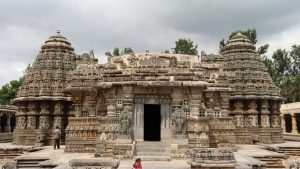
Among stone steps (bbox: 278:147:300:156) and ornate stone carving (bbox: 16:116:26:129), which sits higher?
ornate stone carving (bbox: 16:116:26:129)

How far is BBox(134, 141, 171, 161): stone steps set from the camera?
543 inches

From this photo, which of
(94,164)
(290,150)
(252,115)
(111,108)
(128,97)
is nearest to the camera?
(94,164)

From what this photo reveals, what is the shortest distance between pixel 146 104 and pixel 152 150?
7.03ft

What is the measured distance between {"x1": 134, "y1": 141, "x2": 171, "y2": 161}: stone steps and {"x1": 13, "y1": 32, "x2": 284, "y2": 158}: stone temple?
7 centimetres

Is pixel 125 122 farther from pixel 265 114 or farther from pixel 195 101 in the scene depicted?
pixel 265 114

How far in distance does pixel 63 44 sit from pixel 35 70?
9.50ft

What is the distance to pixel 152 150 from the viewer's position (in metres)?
14.1

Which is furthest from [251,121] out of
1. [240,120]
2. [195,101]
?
[195,101]

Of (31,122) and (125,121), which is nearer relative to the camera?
(125,121)

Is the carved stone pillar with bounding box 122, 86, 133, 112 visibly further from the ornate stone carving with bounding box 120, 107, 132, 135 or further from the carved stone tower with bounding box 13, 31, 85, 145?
the carved stone tower with bounding box 13, 31, 85, 145

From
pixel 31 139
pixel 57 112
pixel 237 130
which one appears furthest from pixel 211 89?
pixel 31 139

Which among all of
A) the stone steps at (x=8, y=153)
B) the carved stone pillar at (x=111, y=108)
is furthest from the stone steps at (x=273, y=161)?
the stone steps at (x=8, y=153)

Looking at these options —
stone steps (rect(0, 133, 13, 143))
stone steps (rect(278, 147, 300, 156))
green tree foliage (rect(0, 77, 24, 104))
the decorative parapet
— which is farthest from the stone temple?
green tree foliage (rect(0, 77, 24, 104))

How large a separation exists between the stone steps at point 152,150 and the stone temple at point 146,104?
7 centimetres
